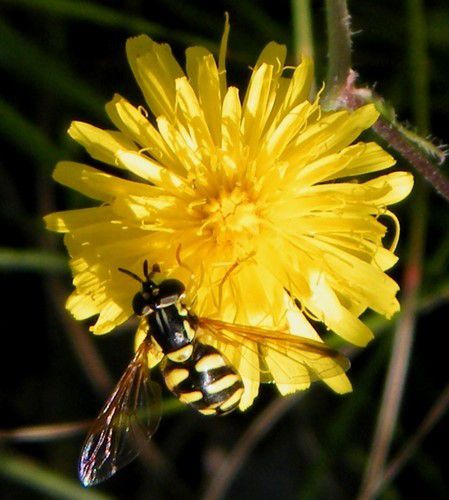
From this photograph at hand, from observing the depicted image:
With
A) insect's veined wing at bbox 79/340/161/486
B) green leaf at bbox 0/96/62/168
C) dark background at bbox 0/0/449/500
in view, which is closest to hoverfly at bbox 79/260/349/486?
insect's veined wing at bbox 79/340/161/486

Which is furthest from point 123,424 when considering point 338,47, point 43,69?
point 43,69

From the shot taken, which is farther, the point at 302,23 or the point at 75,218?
the point at 302,23

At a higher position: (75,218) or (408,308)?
(75,218)

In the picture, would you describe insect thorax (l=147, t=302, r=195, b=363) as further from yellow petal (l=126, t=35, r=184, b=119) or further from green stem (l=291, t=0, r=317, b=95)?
green stem (l=291, t=0, r=317, b=95)

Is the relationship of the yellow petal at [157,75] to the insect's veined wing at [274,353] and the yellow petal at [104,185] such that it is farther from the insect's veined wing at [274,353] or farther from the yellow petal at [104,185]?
the insect's veined wing at [274,353]

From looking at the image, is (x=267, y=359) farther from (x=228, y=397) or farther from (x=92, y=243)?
(x=92, y=243)

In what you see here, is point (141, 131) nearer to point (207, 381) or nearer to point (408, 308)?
point (207, 381)

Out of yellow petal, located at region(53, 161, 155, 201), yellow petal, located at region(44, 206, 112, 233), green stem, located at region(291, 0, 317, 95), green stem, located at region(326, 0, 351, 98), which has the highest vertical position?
green stem, located at region(326, 0, 351, 98)

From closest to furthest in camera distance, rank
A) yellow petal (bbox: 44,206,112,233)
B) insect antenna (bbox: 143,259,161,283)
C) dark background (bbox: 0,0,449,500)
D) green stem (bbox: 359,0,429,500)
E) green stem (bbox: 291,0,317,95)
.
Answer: insect antenna (bbox: 143,259,161,283)
yellow petal (bbox: 44,206,112,233)
green stem (bbox: 291,0,317,95)
green stem (bbox: 359,0,429,500)
dark background (bbox: 0,0,449,500)
